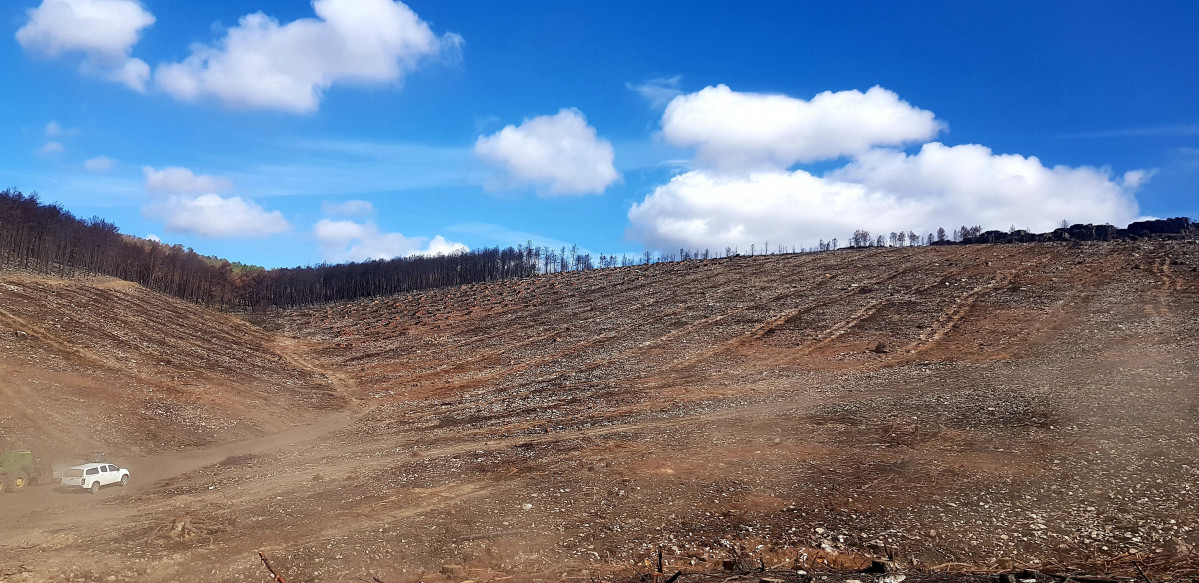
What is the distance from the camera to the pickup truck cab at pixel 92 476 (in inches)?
797

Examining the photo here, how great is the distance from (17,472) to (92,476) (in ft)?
7.26

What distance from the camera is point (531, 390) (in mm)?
39969

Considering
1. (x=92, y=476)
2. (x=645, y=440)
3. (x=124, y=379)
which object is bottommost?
(x=92, y=476)

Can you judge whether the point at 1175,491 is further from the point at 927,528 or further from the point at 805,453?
the point at 805,453

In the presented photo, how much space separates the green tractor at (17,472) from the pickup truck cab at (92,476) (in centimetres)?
138

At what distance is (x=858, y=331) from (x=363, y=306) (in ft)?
260

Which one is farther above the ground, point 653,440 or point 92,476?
point 653,440

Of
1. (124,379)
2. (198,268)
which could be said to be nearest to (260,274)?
(198,268)

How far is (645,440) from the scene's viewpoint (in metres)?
24.7

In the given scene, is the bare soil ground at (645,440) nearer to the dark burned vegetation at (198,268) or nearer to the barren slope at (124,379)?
the barren slope at (124,379)

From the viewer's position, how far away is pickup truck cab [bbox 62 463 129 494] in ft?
66.4

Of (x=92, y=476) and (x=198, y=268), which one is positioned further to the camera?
(x=198, y=268)

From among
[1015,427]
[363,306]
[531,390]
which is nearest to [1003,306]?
[1015,427]

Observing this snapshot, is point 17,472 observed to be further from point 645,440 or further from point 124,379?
point 645,440
